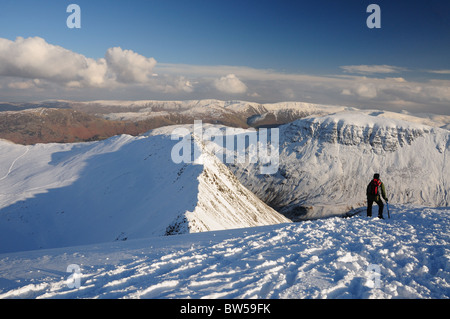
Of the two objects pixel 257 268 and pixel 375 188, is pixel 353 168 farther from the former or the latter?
pixel 257 268

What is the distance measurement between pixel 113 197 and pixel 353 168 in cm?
17481

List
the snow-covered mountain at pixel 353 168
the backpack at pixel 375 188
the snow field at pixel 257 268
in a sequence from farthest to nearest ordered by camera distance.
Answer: the snow-covered mountain at pixel 353 168
the backpack at pixel 375 188
the snow field at pixel 257 268

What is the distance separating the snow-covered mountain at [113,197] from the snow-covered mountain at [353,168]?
4142 inches

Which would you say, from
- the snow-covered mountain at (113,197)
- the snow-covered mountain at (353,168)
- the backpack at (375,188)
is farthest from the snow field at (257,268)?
the snow-covered mountain at (353,168)

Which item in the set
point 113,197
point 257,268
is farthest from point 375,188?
point 113,197

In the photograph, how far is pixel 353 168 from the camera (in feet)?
587

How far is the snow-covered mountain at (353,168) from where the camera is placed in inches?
6334

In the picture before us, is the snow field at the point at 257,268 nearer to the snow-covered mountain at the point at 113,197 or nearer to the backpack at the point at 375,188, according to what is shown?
the backpack at the point at 375,188

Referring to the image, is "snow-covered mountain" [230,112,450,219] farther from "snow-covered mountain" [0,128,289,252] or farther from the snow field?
the snow field

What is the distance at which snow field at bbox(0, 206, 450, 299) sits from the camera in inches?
282

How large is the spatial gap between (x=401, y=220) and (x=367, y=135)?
202 metres

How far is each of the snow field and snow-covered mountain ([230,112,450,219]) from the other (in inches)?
5624
